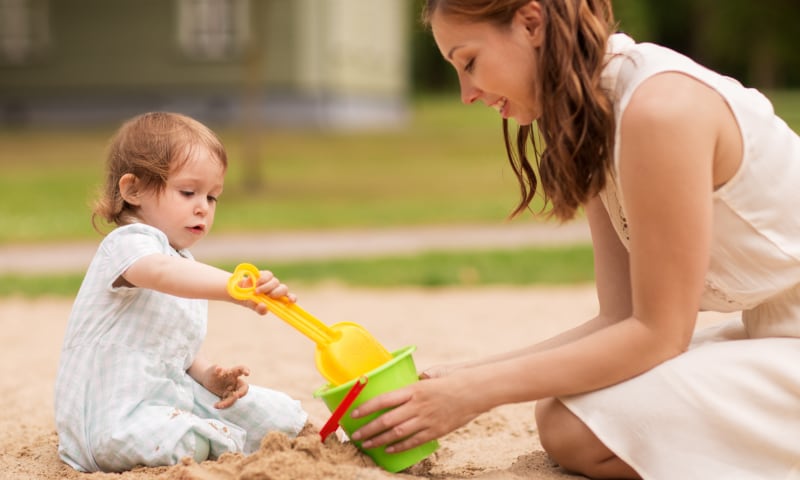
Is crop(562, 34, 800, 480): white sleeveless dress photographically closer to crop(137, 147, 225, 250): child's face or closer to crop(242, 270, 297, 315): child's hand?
crop(242, 270, 297, 315): child's hand

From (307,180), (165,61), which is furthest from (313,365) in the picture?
(165,61)

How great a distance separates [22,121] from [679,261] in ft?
72.8

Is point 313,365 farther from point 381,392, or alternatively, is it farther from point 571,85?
point 571,85

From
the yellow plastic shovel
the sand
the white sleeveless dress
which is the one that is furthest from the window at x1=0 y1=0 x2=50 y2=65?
the white sleeveless dress

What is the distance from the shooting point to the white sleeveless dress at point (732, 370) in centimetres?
249

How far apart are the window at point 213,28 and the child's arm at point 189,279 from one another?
2030 cm

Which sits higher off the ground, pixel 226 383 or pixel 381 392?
pixel 381 392

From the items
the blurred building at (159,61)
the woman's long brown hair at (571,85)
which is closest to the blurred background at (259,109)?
the blurred building at (159,61)

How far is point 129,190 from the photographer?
9.42 ft

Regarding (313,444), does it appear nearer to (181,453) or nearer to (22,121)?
(181,453)

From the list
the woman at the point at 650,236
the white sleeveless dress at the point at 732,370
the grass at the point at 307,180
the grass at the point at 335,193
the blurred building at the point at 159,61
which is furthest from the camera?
the blurred building at the point at 159,61

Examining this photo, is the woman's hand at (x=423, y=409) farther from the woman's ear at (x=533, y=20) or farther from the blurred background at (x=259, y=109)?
the blurred background at (x=259, y=109)

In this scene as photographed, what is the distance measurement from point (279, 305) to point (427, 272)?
4.95 m

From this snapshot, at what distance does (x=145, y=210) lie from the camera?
9.43 ft
